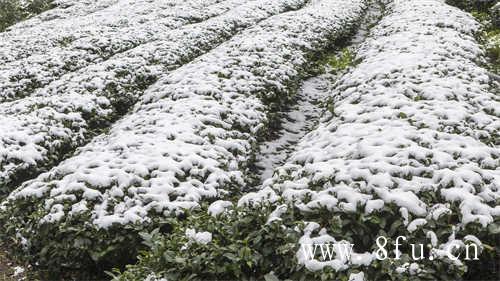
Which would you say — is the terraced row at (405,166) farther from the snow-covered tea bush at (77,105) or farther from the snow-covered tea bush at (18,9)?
the snow-covered tea bush at (18,9)

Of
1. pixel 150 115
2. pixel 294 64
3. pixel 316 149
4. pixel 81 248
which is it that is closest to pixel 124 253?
pixel 81 248

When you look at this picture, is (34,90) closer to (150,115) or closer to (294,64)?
(150,115)

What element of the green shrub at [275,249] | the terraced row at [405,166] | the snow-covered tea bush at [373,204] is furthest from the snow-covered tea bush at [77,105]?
the terraced row at [405,166]

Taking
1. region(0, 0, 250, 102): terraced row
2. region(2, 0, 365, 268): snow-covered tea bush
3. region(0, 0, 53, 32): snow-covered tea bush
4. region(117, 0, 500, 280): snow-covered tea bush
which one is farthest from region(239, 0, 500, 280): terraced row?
region(0, 0, 53, 32): snow-covered tea bush

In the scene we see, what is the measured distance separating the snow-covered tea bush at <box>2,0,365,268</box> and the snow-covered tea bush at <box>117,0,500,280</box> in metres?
1.25

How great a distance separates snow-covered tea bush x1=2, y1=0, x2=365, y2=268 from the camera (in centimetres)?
725

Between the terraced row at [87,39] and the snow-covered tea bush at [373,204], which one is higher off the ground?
the snow-covered tea bush at [373,204]

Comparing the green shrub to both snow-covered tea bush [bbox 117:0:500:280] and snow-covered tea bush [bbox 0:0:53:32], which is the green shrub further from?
snow-covered tea bush [bbox 0:0:53:32]

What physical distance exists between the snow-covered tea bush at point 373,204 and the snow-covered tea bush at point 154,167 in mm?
1254

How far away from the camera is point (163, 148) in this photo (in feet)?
30.6

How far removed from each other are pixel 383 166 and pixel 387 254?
5.95ft

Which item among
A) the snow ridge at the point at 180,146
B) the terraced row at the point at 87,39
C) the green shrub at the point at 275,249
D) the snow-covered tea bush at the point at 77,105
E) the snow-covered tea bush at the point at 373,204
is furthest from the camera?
the terraced row at the point at 87,39

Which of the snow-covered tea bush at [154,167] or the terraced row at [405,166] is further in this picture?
the snow-covered tea bush at [154,167]

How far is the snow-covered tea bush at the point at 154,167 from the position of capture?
7246 mm
